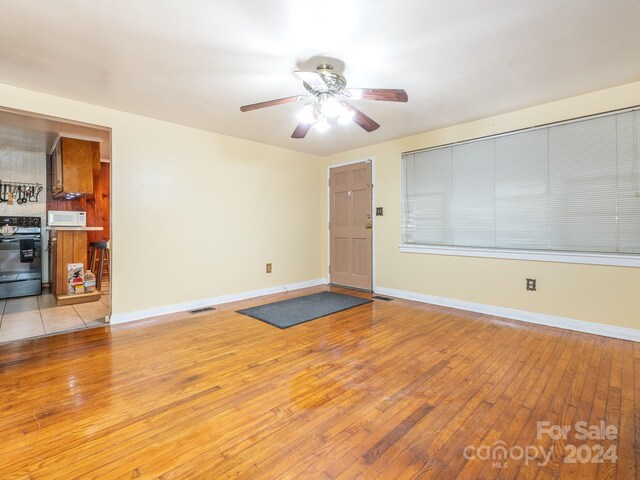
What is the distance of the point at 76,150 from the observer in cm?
454

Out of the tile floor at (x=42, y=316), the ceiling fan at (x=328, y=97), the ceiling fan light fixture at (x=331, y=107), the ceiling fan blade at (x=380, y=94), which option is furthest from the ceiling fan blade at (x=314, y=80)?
the tile floor at (x=42, y=316)

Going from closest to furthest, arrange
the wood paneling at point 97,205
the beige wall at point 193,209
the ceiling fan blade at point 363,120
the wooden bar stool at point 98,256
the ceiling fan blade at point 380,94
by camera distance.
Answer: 1. the ceiling fan blade at point 380,94
2. the ceiling fan blade at point 363,120
3. the beige wall at point 193,209
4. the wooden bar stool at point 98,256
5. the wood paneling at point 97,205

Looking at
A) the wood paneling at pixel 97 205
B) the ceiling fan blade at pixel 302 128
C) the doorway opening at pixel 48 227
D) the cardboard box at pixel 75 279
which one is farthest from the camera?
the wood paneling at pixel 97 205

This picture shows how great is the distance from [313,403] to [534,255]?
297cm

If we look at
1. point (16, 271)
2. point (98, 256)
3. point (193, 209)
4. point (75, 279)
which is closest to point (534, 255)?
point (193, 209)

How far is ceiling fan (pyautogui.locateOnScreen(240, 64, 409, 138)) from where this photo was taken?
2262mm

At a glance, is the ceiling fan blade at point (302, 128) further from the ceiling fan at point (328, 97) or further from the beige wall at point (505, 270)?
the beige wall at point (505, 270)

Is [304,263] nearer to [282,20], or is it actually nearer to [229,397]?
[229,397]

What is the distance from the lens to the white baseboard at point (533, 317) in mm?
2881

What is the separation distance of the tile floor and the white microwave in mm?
1110

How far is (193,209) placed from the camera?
156 inches

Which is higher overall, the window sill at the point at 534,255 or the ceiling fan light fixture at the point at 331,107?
the ceiling fan light fixture at the point at 331,107

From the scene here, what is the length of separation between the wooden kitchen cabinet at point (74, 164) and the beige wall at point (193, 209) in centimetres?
→ 182

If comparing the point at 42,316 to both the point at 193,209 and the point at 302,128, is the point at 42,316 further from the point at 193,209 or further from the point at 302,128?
the point at 302,128
